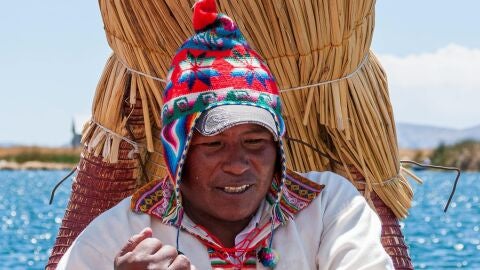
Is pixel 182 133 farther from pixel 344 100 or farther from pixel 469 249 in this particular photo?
pixel 469 249

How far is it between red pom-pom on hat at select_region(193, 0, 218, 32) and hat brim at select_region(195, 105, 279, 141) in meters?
0.23

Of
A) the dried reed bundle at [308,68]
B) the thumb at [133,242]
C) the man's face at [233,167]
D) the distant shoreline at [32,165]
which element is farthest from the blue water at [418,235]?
the distant shoreline at [32,165]

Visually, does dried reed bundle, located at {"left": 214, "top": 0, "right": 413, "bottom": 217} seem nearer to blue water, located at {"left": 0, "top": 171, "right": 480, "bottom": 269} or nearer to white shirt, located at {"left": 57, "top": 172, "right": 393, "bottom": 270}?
white shirt, located at {"left": 57, "top": 172, "right": 393, "bottom": 270}

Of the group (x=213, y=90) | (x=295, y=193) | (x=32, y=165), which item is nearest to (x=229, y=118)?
(x=213, y=90)

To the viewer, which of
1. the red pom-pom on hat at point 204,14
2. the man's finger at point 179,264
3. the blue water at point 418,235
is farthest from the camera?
the blue water at point 418,235

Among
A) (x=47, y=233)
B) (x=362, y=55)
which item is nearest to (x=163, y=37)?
(x=362, y=55)

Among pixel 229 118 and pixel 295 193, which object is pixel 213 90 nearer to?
pixel 229 118

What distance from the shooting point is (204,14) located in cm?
250

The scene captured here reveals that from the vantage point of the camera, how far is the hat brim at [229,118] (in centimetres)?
236

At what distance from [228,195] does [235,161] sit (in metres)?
0.08

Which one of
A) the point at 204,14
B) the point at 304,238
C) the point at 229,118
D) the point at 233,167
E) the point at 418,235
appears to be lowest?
the point at 418,235

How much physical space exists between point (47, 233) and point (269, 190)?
12.3 meters

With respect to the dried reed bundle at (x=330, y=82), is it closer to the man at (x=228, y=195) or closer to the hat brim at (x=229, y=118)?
the man at (x=228, y=195)

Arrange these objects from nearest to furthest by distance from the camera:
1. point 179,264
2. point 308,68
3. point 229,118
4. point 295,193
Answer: point 179,264
point 229,118
point 295,193
point 308,68
